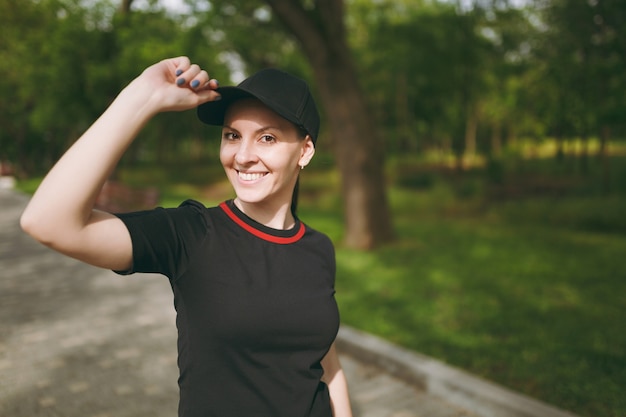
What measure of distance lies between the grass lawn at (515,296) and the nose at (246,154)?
343 cm

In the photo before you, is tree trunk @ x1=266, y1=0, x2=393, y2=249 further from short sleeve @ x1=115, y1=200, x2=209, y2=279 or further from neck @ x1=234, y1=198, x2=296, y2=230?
short sleeve @ x1=115, y1=200, x2=209, y2=279

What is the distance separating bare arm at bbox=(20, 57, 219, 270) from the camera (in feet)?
4.26

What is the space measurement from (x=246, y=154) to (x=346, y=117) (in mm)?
8193

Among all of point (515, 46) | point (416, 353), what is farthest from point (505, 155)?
point (416, 353)

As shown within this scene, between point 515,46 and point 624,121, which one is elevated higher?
point 515,46

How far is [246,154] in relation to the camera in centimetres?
171


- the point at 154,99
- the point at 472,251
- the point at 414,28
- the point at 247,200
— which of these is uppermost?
the point at 414,28

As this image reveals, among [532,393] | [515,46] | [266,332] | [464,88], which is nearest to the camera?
[266,332]

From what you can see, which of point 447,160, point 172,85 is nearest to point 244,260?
point 172,85

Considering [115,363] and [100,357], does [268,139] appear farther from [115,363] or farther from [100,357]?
[100,357]

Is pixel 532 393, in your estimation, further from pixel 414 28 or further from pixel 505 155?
pixel 505 155

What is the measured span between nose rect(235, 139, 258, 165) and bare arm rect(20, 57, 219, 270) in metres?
0.27

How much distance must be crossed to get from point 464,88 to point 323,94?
10294 millimetres

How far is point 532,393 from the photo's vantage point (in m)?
4.27
